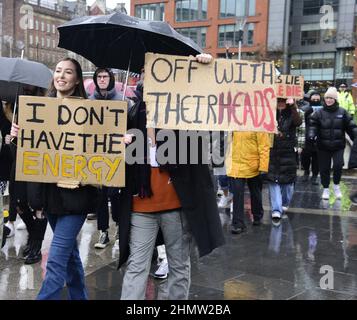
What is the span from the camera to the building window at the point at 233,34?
62.6 m

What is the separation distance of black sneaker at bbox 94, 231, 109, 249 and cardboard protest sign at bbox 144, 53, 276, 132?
271cm

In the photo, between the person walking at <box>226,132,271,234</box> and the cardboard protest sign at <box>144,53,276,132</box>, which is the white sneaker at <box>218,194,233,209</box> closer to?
the person walking at <box>226,132,271,234</box>

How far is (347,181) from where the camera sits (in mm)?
11547

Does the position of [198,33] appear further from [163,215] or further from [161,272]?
[163,215]

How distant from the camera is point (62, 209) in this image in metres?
3.58

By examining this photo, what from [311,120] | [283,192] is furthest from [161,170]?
[311,120]

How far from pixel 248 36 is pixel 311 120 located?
183 feet

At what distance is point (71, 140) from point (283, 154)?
449 cm

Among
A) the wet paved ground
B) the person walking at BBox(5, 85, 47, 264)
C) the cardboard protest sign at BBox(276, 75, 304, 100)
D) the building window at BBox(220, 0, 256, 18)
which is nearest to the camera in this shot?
the wet paved ground

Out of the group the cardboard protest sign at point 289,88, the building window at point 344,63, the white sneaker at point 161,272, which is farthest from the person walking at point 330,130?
the building window at point 344,63

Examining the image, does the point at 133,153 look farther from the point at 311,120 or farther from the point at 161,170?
the point at 311,120

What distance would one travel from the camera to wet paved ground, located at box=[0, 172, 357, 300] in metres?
4.55

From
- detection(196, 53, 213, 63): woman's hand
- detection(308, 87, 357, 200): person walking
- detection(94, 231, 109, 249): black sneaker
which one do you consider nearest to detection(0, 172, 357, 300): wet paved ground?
detection(94, 231, 109, 249): black sneaker
